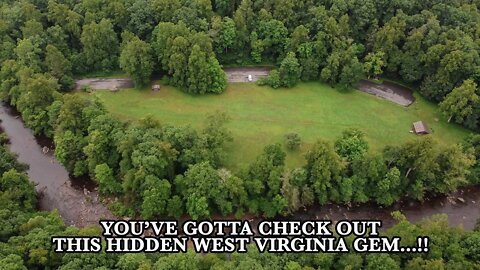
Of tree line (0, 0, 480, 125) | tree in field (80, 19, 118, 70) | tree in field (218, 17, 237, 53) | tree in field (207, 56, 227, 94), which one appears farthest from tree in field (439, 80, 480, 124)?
tree in field (80, 19, 118, 70)

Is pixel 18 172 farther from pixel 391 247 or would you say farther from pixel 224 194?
pixel 391 247

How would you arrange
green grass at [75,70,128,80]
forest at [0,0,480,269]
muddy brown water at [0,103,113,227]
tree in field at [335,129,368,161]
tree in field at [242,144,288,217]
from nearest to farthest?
1. forest at [0,0,480,269]
2. tree in field at [242,144,288,217]
3. muddy brown water at [0,103,113,227]
4. tree in field at [335,129,368,161]
5. green grass at [75,70,128,80]

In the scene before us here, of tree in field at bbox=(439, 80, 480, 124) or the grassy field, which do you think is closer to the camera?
tree in field at bbox=(439, 80, 480, 124)

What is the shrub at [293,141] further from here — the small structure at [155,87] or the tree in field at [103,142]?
the small structure at [155,87]

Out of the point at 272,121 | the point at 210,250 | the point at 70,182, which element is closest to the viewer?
the point at 210,250

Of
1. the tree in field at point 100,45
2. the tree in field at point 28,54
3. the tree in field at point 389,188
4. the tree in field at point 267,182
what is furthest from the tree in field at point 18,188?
the tree in field at point 389,188

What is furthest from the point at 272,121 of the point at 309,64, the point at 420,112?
the point at 420,112

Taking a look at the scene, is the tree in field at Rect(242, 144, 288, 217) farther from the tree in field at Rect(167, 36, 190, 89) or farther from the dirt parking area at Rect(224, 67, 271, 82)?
the dirt parking area at Rect(224, 67, 271, 82)
